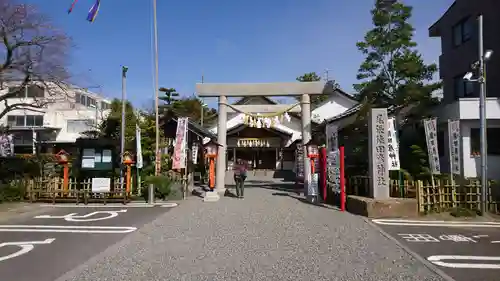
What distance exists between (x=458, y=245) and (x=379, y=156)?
4.28 m

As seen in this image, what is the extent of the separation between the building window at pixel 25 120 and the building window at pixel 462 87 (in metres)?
42.7

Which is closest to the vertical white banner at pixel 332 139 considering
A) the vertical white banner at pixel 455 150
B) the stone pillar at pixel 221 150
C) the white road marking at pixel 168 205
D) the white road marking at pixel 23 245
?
the vertical white banner at pixel 455 150

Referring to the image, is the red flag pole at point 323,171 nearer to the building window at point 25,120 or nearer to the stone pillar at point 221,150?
the stone pillar at point 221,150

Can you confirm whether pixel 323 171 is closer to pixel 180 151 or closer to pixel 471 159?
pixel 180 151

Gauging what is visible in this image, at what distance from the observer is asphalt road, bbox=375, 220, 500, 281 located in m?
6.15

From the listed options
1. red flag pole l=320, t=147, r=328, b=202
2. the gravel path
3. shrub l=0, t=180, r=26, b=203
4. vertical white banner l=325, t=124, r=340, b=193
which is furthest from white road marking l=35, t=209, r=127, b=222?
red flag pole l=320, t=147, r=328, b=202

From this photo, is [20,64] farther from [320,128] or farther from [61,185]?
[320,128]

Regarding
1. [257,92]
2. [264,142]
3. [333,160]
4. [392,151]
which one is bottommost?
[333,160]

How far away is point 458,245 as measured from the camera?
26.2ft

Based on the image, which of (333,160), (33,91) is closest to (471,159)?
(333,160)

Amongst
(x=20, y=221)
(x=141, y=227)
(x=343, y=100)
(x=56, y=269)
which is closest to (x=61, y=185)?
(x=20, y=221)

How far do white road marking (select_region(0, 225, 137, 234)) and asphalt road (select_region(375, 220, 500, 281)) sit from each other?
6486 mm

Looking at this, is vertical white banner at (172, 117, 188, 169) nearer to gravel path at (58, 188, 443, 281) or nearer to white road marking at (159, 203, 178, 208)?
white road marking at (159, 203, 178, 208)

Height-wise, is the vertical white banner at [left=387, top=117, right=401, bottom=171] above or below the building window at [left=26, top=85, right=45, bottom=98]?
below
